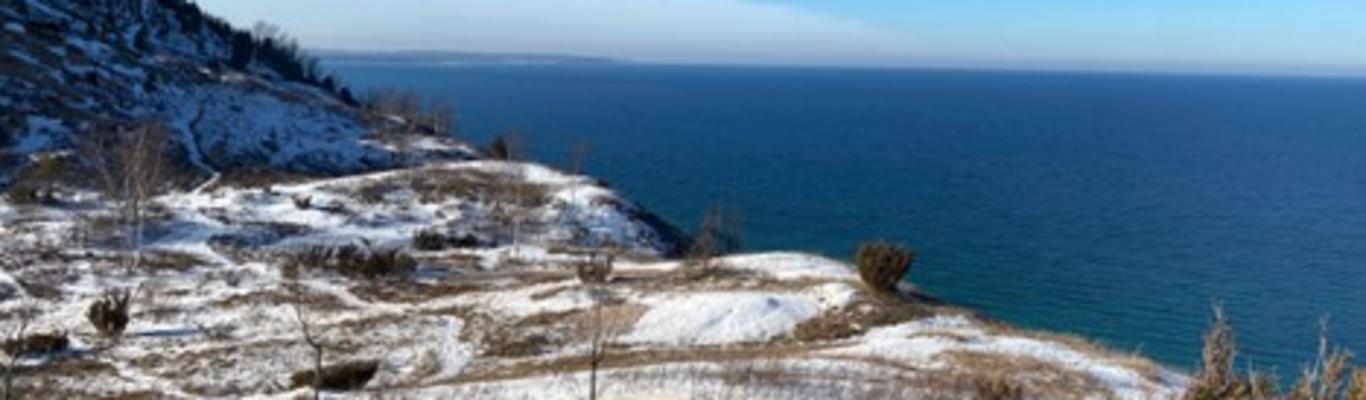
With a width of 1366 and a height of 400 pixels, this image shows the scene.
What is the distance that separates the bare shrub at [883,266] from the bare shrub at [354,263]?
1908cm

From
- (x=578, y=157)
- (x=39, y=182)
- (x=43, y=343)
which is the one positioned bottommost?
(x=578, y=157)

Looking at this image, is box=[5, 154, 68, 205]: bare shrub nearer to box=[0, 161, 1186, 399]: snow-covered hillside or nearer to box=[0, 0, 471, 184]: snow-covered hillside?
box=[0, 0, 471, 184]: snow-covered hillside

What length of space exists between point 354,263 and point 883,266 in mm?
20974

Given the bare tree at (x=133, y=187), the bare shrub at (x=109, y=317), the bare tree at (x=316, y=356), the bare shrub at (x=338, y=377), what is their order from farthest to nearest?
the bare tree at (x=133, y=187) < the bare shrub at (x=109, y=317) < the bare shrub at (x=338, y=377) < the bare tree at (x=316, y=356)

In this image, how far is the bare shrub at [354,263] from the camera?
43938 millimetres

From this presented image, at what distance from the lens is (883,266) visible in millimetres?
35156

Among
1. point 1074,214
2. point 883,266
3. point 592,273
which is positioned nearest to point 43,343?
point 592,273

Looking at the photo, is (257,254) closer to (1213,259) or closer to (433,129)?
(1213,259)

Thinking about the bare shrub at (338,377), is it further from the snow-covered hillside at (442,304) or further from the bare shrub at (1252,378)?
the bare shrub at (1252,378)

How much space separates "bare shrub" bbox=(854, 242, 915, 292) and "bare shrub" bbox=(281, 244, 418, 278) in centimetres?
1908

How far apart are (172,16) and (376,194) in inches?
3645

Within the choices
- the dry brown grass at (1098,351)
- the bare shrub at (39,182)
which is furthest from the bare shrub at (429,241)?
the dry brown grass at (1098,351)

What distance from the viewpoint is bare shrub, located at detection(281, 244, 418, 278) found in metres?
43.9

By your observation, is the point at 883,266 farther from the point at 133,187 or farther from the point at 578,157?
the point at 578,157
